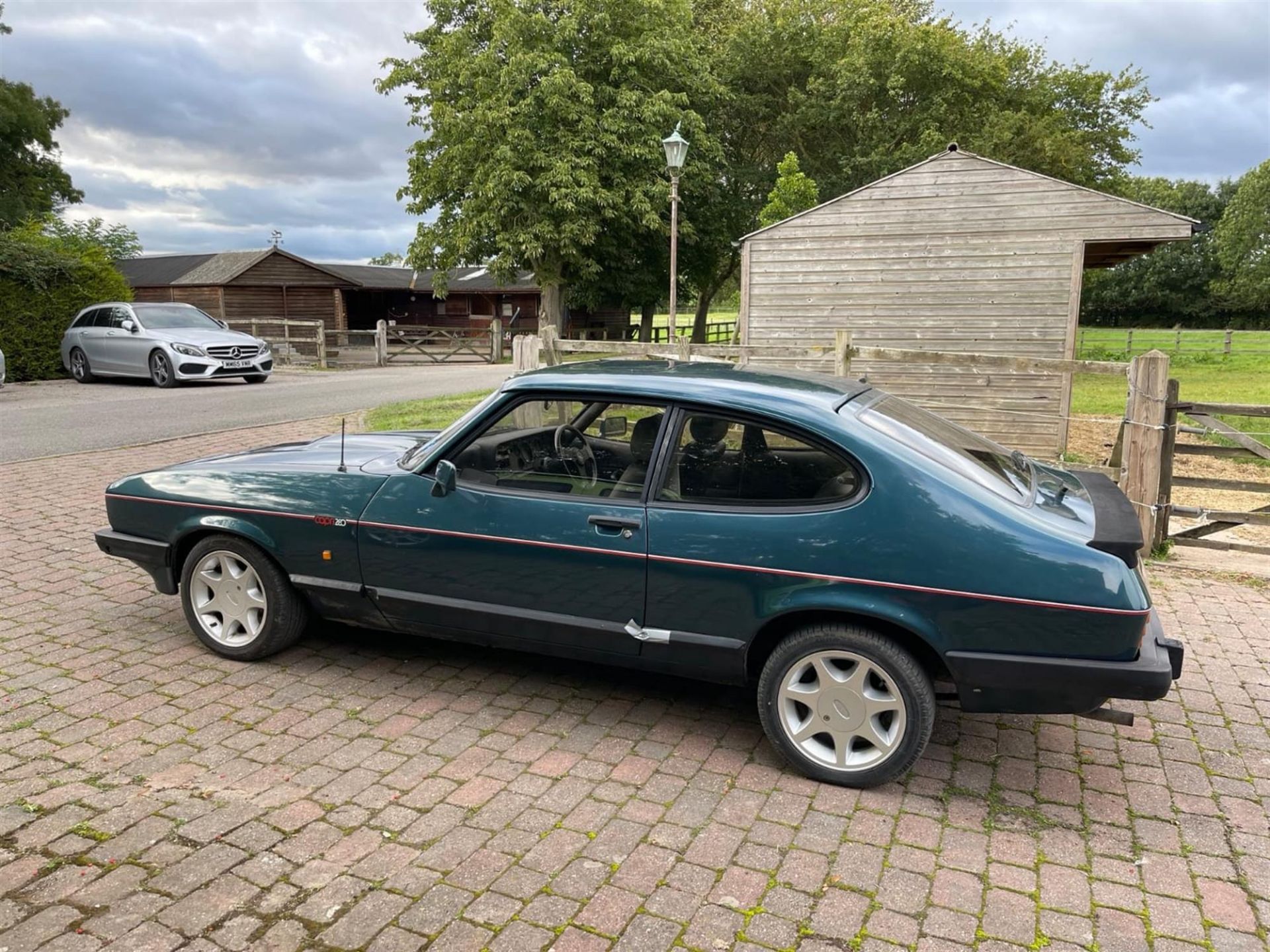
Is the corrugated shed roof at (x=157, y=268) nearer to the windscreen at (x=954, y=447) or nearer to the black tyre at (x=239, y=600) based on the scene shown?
the black tyre at (x=239, y=600)

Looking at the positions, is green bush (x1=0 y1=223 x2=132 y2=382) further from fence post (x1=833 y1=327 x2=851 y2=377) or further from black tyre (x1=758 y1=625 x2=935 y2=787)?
black tyre (x1=758 y1=625 x2=935 y2=787)

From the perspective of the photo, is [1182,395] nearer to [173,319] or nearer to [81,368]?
[173,319]

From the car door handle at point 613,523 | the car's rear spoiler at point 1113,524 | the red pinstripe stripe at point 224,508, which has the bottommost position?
the red pinstripe stripe at point 224,508

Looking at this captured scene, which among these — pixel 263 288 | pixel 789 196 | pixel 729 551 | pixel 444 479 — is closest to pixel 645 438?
pixel 729 551

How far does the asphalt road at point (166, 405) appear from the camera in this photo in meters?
Answer: 11.2

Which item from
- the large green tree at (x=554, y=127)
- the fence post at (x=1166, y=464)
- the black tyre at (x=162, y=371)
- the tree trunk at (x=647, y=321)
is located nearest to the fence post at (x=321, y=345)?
the large green tree at (x=554, y=127)

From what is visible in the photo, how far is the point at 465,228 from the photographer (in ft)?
92.5

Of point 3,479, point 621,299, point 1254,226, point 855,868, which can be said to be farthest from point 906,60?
point 1254,226

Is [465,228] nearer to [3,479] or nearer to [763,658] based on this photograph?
[3,479]

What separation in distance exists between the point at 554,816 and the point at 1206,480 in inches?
229

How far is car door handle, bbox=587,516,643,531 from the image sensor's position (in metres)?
3.57

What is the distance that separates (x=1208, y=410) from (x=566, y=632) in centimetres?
537

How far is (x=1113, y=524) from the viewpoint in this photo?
3.35 metres

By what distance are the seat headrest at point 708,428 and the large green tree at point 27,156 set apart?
46.3m
